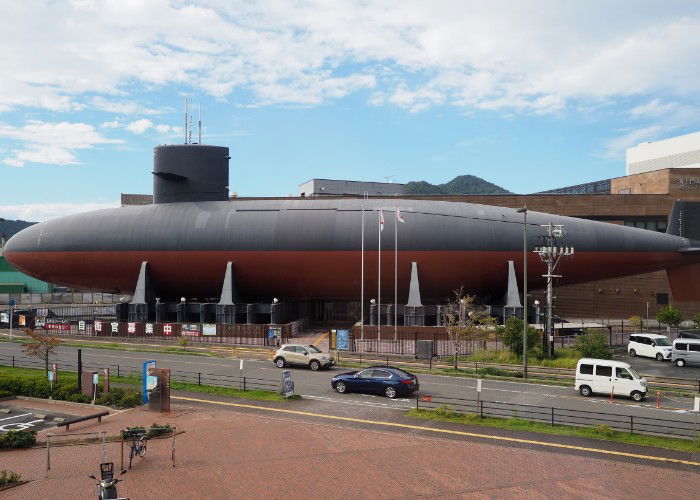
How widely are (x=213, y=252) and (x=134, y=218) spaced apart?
8.30m

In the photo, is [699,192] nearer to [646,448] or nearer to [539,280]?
[539,280]

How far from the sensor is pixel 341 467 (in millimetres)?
16641

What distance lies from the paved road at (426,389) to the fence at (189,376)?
6 centimetres

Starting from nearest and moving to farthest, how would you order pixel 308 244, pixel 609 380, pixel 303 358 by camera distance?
1. pixel 609 380
2. pixel 303 358
3. pixel 308 244

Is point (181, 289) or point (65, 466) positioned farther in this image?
point (181, 289)

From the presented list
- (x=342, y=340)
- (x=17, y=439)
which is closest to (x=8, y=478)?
(x=17, y=439)

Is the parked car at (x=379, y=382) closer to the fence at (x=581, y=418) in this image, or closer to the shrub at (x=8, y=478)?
the fence at (x=581, y=418)

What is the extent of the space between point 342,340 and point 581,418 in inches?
814

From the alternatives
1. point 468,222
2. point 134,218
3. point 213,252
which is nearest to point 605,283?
point 468,222

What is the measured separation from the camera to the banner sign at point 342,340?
131ft

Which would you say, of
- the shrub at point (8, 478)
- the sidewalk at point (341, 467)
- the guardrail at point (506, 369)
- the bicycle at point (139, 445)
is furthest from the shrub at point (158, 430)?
the guardrail at point (506, 369)

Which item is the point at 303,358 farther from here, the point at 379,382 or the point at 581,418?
the point at 581,418

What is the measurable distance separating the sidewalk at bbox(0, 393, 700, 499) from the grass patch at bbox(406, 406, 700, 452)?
76cm

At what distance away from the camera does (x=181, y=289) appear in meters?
53.2
